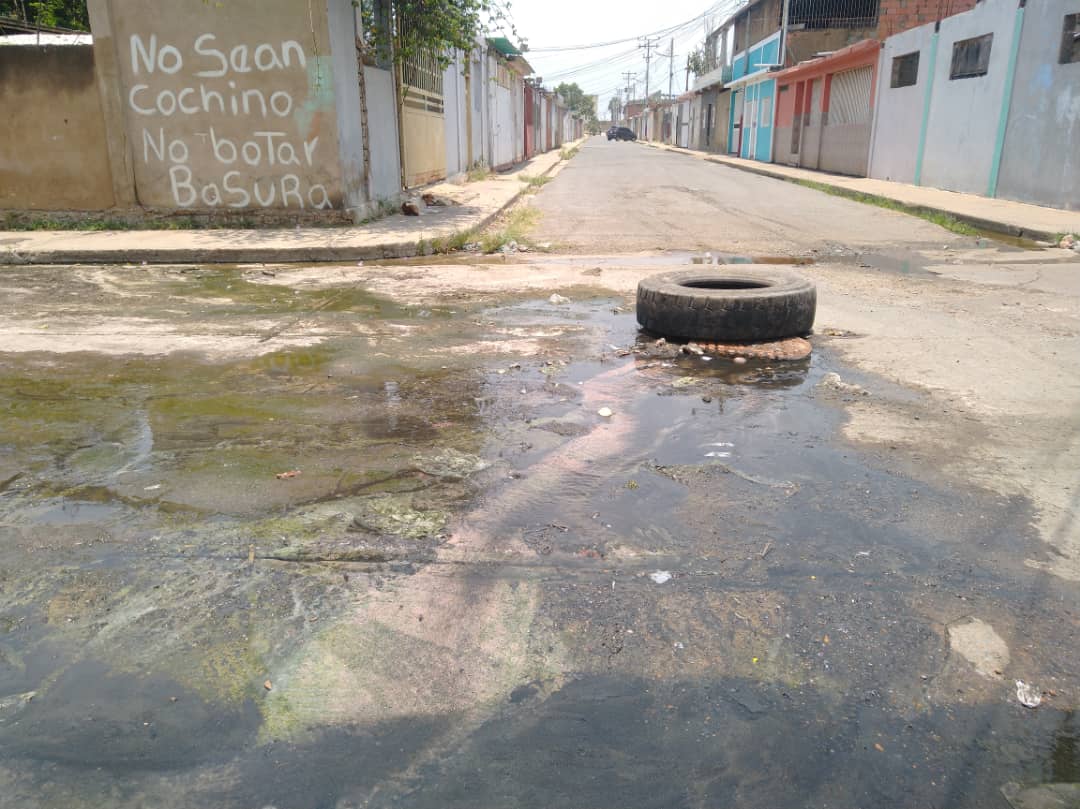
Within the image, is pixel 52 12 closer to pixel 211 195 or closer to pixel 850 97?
pixel 211 195

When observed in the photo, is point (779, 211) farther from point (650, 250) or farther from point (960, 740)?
point (960, 740)

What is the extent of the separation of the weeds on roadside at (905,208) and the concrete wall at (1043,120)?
2149 mm

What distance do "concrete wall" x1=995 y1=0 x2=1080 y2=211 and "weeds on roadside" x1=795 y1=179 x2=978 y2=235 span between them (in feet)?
7.05

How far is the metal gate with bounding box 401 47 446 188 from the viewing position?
15.4 meters

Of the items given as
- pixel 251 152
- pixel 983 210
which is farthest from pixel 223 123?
pixel 983 210

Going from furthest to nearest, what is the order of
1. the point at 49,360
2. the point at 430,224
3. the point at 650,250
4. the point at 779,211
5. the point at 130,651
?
1. the point at 779,211
2. the point at 430,224
3. the point at 650,250
4. the point at 49,360
5. the point at 130,651

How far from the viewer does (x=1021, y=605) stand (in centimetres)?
240

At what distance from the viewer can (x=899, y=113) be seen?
21062mm

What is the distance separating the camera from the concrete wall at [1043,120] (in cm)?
1348

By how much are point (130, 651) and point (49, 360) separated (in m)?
3.64

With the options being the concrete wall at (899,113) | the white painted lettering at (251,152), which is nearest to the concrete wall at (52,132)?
the white painted lettering at (251,152)

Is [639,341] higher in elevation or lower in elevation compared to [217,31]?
lower

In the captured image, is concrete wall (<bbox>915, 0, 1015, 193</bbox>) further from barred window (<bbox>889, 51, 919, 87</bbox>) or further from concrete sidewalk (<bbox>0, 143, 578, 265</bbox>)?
concrete sidewalk (<bbox>0, 143, 578, 265</bbox>)

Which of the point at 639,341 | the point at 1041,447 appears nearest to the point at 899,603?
the point at 1041,447
